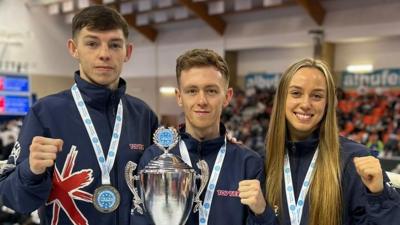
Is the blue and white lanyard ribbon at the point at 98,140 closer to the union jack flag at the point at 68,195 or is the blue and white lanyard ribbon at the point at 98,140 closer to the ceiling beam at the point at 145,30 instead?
the union jack flag at the point at 68,195

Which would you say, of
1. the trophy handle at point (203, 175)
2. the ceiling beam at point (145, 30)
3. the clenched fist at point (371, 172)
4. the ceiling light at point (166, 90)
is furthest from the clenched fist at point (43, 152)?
the ceiling beam at point (145, 30)

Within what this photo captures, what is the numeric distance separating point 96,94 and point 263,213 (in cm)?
80

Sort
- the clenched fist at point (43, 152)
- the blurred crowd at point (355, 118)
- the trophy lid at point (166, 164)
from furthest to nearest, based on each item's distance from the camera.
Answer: the blurred crowd at point (355, 118) → the trophy lid at point (166, 164) → the clenched fist at point (43, 152)

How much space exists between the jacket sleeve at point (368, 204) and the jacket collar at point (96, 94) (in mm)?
971

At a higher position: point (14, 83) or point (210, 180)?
point (14, 83)

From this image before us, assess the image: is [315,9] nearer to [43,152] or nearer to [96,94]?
[96,94]

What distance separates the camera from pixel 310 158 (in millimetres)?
1909

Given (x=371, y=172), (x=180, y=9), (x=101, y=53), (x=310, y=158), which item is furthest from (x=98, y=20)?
(x=180, y=9)

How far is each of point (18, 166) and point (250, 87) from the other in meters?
11.8

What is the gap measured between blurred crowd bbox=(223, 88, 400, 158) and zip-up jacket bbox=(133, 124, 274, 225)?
736cm

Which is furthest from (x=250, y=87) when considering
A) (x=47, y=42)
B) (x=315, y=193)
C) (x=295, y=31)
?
(x=315, y=193)

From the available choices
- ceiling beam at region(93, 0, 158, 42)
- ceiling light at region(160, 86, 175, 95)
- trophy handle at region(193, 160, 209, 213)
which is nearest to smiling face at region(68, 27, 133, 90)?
trophy handle at region(193, 160, 209, 213)

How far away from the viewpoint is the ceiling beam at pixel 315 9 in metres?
10.6

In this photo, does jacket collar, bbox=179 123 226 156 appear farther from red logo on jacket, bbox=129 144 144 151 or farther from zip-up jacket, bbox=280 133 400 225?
zip-up jacket, bbox=280 133 400 225
